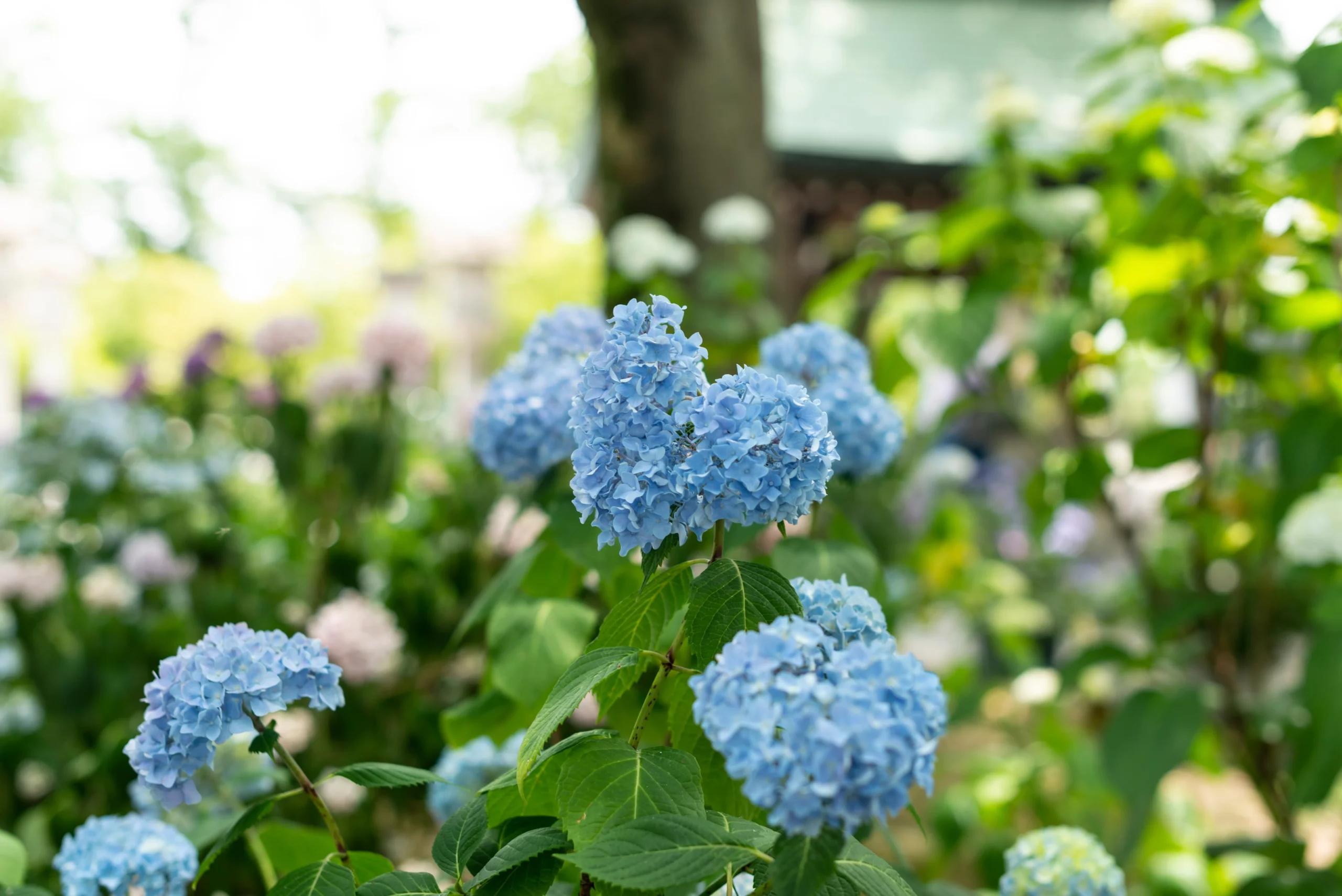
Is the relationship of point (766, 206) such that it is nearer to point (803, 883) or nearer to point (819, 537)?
point (819, 537)

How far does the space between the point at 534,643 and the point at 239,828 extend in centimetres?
40

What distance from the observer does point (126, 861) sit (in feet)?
3.25

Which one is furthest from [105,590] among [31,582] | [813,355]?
→ [813,355]

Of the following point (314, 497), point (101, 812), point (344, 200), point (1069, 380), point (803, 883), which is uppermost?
point (803, 883)

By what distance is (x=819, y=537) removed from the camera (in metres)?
1.25

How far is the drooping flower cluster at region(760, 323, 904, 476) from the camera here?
1.17 meters

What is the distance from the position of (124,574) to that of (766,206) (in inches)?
82.3

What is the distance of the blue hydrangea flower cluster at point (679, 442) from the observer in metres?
0.76

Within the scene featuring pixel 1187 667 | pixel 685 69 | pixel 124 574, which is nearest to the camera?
pixel 1187 667

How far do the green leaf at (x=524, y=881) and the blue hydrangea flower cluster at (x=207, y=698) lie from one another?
21 cm

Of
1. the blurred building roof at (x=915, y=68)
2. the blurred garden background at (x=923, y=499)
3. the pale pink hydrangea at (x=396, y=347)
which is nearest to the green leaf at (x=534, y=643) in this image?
the blurred garden background at (x=923, y=499)

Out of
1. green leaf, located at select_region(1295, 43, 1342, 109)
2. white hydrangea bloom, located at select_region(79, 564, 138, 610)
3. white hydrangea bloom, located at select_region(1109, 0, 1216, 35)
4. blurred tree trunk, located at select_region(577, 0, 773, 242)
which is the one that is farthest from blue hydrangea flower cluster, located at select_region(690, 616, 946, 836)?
white hydrangea bloom, located at select_region(79, 564, 138, 610)

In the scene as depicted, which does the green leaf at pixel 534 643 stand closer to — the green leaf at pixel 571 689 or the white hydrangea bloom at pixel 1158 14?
the green leaf at pixel 571 689

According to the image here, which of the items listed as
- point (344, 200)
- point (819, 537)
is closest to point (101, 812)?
point (819, 537)
